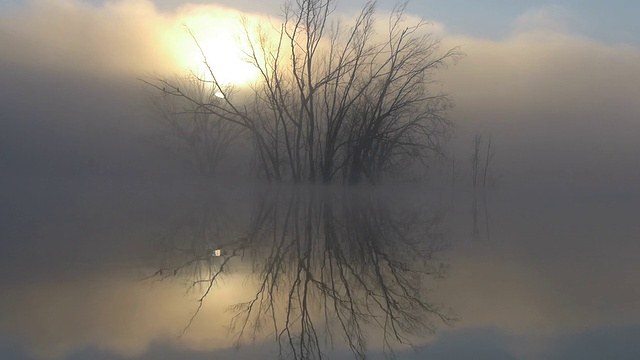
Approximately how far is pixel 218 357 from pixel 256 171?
2928 cm

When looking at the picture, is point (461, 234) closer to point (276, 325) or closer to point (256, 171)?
point (276, 325)

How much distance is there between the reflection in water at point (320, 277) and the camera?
4438mm

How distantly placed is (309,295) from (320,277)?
2.82ft

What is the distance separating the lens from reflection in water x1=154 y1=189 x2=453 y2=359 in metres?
4.44

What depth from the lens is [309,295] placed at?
5496mm

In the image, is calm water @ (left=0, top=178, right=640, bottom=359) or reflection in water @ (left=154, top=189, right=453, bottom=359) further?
reflection in water @ (left=154, top=189, right=453, bottom=359)

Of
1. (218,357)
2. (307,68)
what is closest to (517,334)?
(218,357)

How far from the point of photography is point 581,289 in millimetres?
6215

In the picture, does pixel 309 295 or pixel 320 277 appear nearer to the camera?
pixel 309 295

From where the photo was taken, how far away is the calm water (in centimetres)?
408

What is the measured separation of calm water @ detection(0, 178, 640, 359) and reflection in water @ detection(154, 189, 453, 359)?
0.08ft

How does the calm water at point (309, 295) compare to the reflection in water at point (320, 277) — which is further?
the reflection in water at point (320, 277)

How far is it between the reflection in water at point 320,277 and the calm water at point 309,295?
2 cm

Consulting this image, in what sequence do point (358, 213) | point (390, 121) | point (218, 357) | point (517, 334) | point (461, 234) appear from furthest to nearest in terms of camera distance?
1. point (390, 121)
2. point (358, 213)
3. point (461, 234)
4. point (517, 334)
5. point (218, 357)
